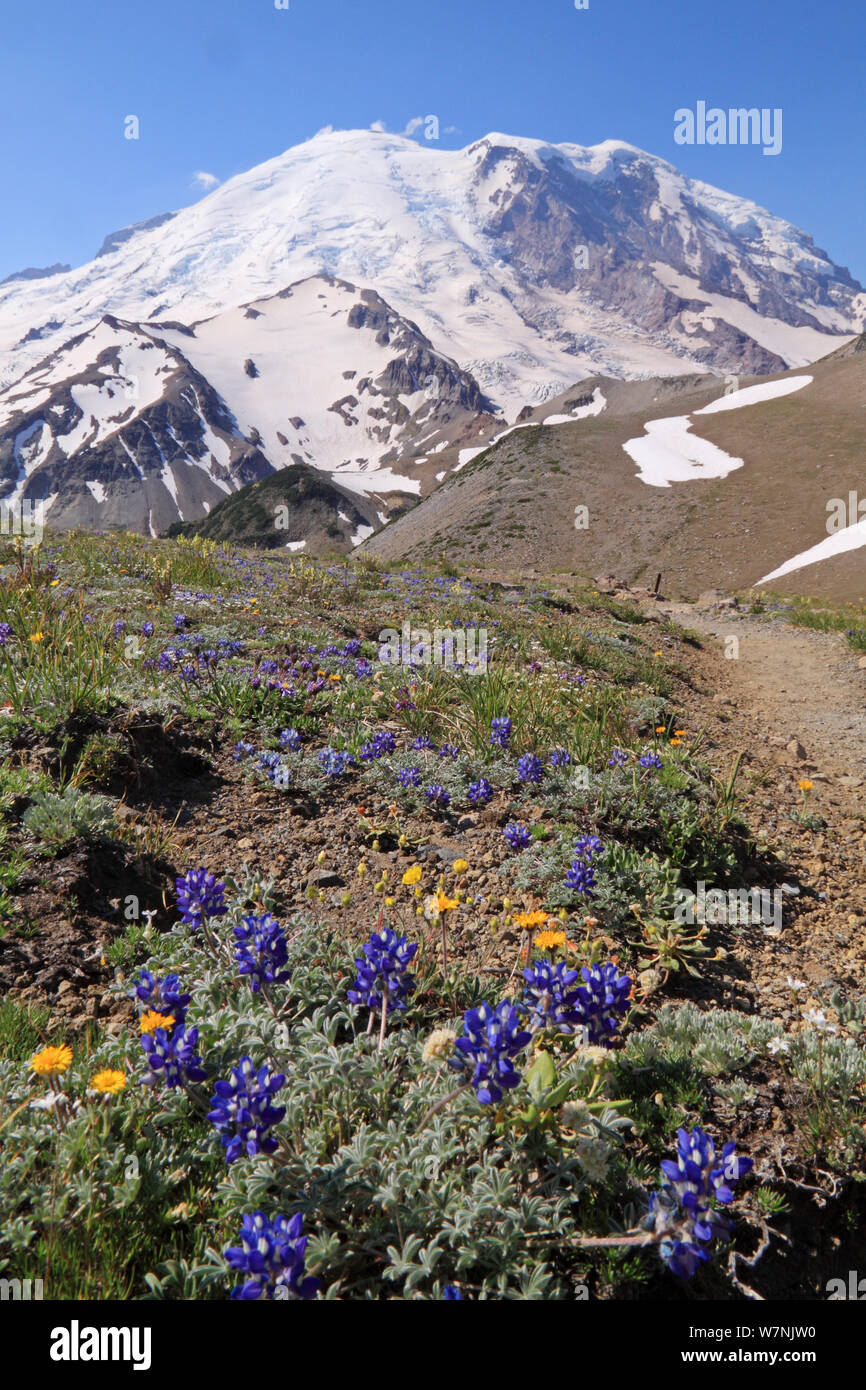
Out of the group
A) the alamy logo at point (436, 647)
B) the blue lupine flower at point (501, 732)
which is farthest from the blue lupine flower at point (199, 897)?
the alamy logo at point (436, 647)

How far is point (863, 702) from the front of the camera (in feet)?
32.6

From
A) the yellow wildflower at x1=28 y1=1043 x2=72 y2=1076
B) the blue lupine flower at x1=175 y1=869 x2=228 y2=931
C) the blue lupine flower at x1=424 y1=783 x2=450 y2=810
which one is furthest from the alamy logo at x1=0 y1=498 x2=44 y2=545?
the yellow wildflower at x1=28 y1=1043 x2=72 y2=1076

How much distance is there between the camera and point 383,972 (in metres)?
2.74

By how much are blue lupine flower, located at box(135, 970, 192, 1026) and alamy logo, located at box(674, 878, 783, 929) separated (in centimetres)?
290

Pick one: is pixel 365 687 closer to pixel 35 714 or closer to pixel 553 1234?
pixel 35 714

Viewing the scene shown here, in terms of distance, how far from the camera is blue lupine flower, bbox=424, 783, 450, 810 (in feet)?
17.5

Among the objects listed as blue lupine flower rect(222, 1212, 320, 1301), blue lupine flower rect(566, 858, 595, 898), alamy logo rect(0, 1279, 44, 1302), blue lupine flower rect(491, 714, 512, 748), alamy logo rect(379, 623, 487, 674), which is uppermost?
alamy logo rect(379, 623, 487, 674)

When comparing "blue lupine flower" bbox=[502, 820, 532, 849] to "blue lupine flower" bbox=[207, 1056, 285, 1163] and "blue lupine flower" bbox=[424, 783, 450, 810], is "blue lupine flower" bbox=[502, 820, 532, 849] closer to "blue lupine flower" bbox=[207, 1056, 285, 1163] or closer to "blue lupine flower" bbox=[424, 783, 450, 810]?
"blue lupine flower" bbox=[424, 783, 450, 810]

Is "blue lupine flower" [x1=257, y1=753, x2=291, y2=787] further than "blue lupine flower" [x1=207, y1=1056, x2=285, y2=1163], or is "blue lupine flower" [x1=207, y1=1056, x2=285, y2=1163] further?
"blue lupine flower" [x1=257, y1=753, x2=291, y2=787]

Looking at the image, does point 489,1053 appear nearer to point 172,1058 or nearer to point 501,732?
point 172,1058
